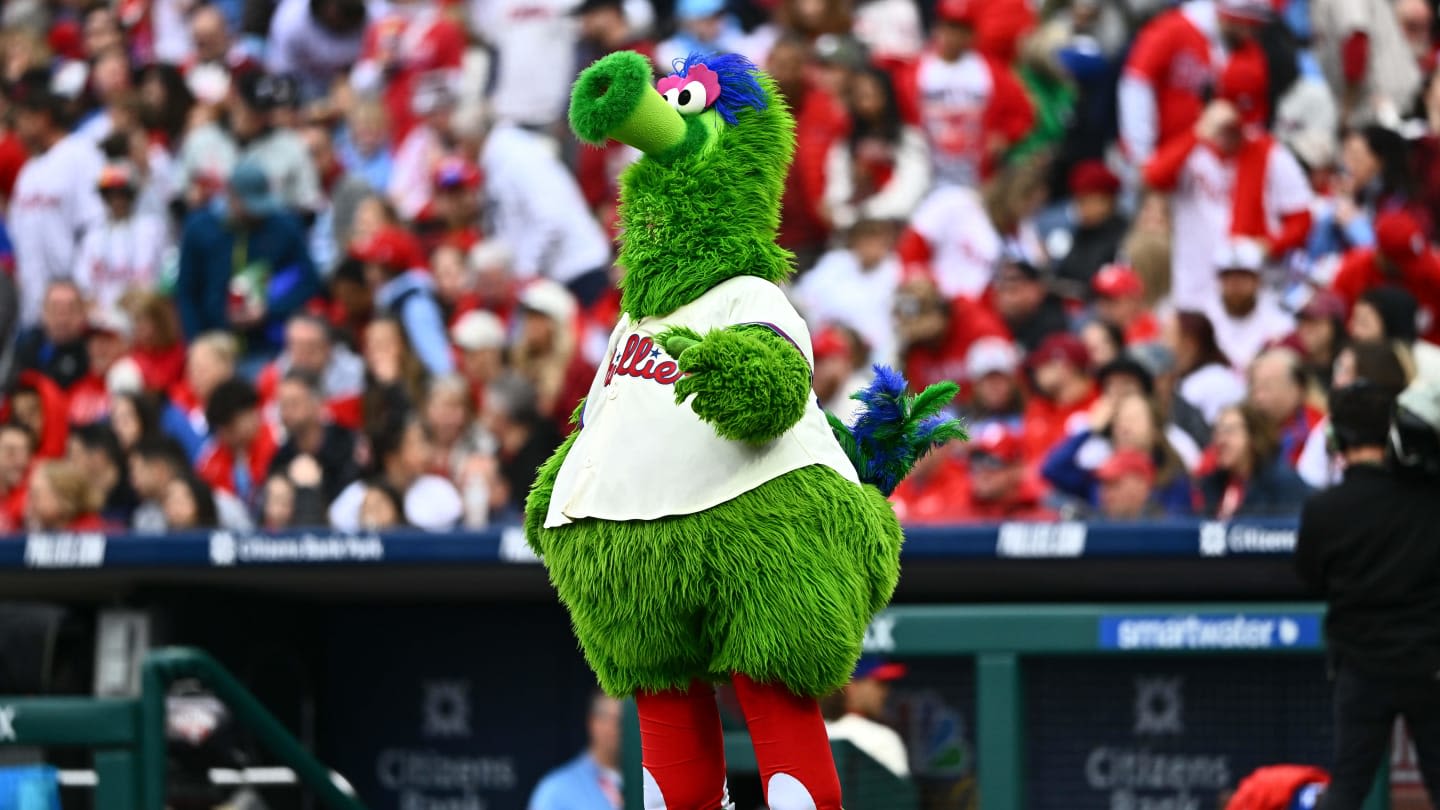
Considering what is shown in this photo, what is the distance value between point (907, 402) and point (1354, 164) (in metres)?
4.88

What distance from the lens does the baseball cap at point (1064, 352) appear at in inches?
314

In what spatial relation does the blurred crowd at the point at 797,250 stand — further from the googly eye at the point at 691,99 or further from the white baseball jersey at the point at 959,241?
the googly eye at the point at 691,99

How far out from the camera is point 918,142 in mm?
9516

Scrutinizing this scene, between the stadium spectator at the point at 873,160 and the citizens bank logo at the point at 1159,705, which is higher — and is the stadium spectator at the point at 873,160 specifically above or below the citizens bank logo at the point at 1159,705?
above

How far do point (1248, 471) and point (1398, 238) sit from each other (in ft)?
3.96

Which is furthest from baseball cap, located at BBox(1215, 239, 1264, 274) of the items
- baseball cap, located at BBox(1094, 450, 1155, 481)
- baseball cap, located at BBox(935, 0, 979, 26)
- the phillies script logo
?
the phillies script logo

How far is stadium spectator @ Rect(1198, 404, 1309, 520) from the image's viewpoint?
6871mm

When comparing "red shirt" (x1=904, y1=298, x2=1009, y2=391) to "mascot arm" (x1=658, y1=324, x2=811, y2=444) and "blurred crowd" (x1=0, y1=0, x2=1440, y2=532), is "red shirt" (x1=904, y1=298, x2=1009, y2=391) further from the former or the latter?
"mascot arm" (x1=658, y1=324, x2=811, y2=444)

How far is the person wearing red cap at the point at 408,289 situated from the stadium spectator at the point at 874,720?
4159mm

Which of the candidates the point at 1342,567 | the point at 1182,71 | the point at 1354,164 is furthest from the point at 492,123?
the point at 1342,567

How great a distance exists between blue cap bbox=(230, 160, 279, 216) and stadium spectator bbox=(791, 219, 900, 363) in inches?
114

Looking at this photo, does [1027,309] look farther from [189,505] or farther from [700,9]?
[189,505]

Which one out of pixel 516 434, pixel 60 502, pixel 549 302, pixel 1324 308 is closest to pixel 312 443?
pixel 516 434

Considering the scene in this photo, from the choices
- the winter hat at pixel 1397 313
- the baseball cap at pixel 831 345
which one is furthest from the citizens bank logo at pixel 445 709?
the winter hat at pixel 1397 313
